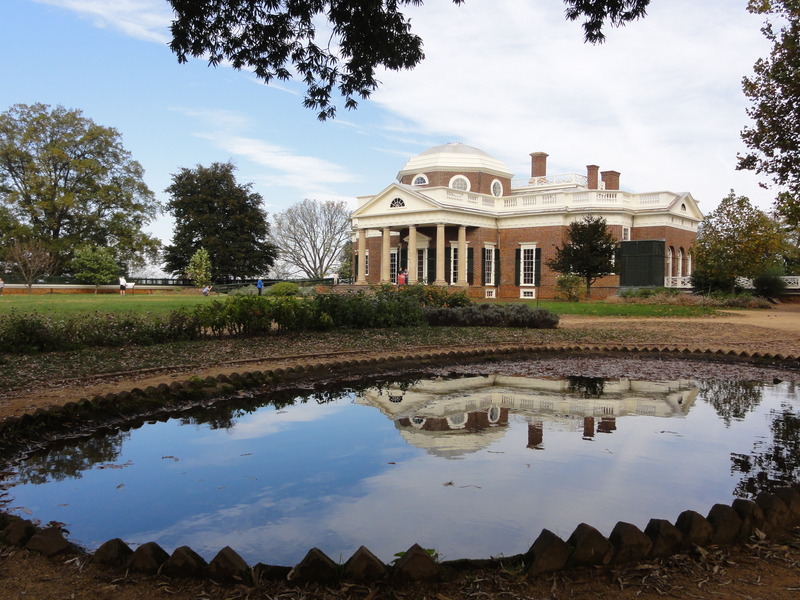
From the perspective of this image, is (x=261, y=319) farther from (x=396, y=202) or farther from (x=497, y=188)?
(x=497, y=188)

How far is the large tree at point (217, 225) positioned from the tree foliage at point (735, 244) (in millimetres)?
34173

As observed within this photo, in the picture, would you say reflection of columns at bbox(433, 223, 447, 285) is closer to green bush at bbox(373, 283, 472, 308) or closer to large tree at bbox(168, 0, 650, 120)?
green bush at bbox(373, 283, 472, 308)

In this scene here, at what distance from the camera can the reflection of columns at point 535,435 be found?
5.44 m

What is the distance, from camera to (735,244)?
27984 millimetres

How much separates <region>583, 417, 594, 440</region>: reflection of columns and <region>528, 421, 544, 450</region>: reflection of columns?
0.41m

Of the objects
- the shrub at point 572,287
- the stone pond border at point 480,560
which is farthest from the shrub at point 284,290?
the stone pond border at point 480,560

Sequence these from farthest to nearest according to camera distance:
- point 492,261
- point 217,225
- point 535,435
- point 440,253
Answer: point 217,225
point 492,261
point 440,253
point 535,435

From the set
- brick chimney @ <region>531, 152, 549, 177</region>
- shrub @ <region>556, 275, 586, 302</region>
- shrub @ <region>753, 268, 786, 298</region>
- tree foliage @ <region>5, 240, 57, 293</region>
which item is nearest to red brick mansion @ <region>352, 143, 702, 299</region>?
brick chimney @ <region>531, 152, 549, 177</region>

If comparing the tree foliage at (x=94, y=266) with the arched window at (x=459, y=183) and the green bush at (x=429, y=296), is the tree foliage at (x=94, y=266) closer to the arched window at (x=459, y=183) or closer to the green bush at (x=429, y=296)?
the arched window at (x=459, y=183)

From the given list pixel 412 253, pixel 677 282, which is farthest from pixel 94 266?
pixel 677 282

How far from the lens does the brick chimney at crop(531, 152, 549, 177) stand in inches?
1812

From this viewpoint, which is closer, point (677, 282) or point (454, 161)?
point (677, 282)

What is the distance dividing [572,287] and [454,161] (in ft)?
53.0

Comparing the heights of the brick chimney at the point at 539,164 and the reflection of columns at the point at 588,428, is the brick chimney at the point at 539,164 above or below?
above
